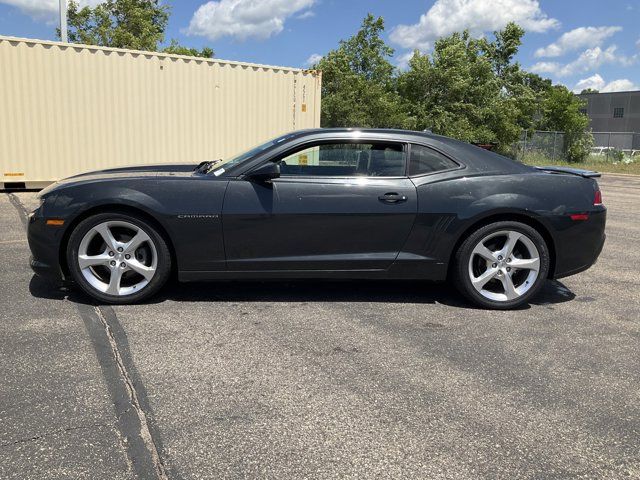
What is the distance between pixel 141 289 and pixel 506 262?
116 inches

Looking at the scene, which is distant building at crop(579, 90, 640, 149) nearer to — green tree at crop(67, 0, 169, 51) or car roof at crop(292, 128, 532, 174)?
green tree at crop(67, 0, 169, 51)

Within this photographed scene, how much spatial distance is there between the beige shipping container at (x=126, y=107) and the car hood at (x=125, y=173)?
5.64 metres

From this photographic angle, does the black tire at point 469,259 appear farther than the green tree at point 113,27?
No

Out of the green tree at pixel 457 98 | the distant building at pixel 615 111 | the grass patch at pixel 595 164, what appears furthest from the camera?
the distant building at pixel 615 111

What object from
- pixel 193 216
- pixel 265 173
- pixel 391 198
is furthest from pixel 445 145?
pixel 193 216

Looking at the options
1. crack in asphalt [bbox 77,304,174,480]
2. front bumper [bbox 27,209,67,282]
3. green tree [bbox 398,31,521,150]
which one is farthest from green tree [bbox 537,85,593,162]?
crack in asphalt [bbox 77,304,174,480]

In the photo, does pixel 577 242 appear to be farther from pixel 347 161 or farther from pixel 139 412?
pixel 139 412

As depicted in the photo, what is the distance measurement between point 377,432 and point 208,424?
31.9 inches

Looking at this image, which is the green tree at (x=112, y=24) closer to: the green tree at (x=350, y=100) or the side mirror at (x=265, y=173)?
the green tree at (x=350, y=100)

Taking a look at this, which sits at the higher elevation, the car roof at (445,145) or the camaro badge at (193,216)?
the car roof at (445,145)

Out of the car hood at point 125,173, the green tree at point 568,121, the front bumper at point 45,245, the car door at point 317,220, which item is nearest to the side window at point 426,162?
the car door at point 317,220

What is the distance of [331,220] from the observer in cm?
Answer: 442

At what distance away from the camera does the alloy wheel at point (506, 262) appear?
4562mm

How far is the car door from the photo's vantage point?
14.4ft
